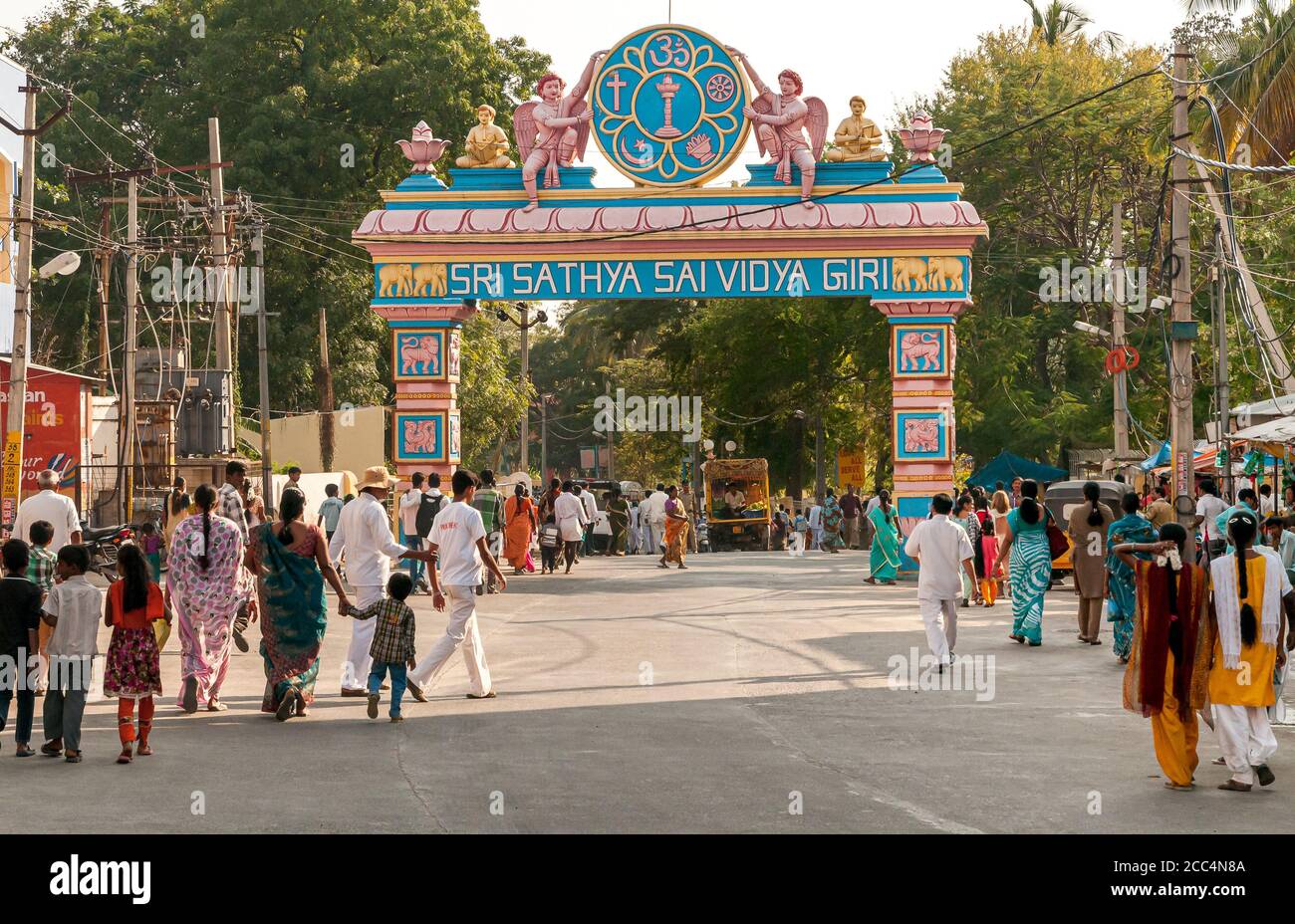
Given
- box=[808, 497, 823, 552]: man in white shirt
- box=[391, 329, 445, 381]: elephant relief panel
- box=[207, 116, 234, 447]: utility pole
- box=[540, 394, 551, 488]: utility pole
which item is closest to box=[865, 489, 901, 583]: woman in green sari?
box=[391, 329, 445, 381]: elephant relief panel

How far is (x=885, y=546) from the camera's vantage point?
25984 millimetres

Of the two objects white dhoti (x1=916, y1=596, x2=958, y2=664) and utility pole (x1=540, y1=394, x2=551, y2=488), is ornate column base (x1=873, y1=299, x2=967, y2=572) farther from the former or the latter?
utility pole (x1=540, y1=394, x2=551, y2=488)

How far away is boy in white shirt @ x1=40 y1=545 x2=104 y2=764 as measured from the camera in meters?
10.2

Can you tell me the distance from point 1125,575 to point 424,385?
46.2 feet

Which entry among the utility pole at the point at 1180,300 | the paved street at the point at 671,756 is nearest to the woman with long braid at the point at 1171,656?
the paved street at the point at 671,756

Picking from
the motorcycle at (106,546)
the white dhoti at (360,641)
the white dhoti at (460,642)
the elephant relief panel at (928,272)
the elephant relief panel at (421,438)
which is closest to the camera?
the white dhoti at (460,642)

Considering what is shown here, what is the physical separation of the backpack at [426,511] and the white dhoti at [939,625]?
7.95 m

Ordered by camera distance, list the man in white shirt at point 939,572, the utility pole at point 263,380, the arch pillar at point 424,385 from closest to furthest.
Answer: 1. the man in white shirt at point 939,572
2. the arch pillar at point 424,385
3. the utility pole at point 263,380

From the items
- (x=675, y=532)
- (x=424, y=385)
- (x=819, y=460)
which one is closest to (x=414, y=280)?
(x=424, y=385)

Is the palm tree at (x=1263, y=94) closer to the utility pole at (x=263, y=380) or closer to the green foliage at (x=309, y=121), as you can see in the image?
the utility pole at (x=263, y=380)

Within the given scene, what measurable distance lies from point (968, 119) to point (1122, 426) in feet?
38.9

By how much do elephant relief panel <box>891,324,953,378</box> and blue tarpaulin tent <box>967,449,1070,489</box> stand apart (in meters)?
8.49

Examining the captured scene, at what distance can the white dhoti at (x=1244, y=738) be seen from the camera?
9.38 m

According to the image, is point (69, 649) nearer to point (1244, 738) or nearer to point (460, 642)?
point (460, 642)
